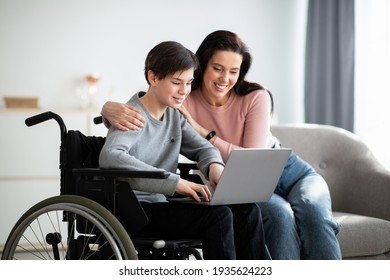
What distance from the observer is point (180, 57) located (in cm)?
200

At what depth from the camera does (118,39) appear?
4508 mm

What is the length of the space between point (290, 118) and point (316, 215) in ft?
8.90

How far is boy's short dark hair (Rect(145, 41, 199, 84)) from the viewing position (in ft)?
6.57

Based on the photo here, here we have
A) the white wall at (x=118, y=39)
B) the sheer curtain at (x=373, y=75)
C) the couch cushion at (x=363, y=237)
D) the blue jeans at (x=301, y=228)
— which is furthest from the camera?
the white wall at (x=118, y=39)

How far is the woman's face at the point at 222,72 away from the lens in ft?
7.60

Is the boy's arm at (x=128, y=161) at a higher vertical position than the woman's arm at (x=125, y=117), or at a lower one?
lower

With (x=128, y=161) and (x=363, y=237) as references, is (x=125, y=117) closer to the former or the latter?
(x=128, y=161)

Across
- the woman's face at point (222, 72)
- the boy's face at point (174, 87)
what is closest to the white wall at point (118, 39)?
the woman's face at point (222, 72)

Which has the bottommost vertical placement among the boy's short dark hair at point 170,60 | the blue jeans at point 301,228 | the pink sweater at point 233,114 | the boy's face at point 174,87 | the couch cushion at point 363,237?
the couch cushion at point 363,237

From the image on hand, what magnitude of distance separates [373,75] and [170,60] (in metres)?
2.11

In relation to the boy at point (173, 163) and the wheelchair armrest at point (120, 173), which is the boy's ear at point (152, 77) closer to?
the boy at point (173, 163)

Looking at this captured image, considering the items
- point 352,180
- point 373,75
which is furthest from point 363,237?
point 373,75

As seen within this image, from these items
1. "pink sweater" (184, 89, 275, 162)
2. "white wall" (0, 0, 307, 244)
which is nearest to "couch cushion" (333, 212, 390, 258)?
"pink sweater" (184, 89, 275, 162)

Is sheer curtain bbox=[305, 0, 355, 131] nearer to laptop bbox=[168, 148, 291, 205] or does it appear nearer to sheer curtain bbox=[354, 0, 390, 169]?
sheer curtain bbox=[354, 0, 390, 169]
